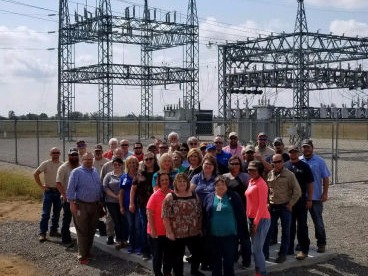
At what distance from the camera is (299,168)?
28.5ft

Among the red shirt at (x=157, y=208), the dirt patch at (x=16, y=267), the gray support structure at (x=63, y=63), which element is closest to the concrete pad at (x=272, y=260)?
the red shirt at (x=157, y=208)

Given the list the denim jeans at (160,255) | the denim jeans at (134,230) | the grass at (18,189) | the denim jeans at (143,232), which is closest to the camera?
the denim jeans at (160,255)

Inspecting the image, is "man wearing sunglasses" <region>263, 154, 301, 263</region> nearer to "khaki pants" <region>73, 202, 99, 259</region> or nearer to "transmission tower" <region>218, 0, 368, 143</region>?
"khaki pants" <region>73, 202, 99, 259</region>

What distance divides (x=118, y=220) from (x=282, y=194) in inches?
110

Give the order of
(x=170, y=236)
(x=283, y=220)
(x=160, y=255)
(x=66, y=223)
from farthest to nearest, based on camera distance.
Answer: (x=66, y=223) → (x=283, y=220) → (x=160, y=255) → (x=170, y=236)

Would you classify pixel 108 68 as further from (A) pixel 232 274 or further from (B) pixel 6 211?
(A) pixel 232 274

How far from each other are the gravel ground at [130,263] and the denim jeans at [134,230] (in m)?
0.31

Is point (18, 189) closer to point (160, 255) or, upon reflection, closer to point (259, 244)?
point (160, 255)

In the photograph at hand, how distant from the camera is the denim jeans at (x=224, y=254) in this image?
7250 mm

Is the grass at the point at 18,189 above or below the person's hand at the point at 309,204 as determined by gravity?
below

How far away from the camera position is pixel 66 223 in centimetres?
1046

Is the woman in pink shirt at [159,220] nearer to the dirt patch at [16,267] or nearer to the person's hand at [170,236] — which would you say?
the person's hand at [170,236]

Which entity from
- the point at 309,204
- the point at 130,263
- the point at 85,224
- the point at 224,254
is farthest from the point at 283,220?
the point at 85,224

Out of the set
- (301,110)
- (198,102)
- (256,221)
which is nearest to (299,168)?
(256,221)
